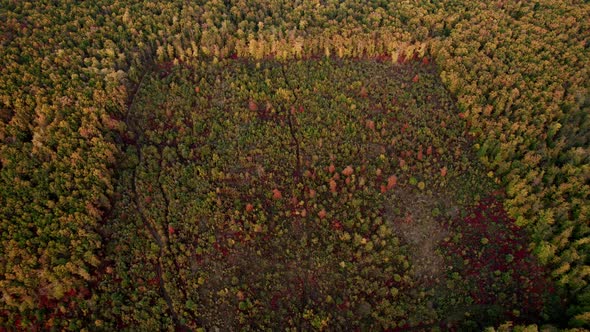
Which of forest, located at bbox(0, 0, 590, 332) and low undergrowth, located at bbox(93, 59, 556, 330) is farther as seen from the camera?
low undergrowth, located at bbox(93, 59, 556, 330)

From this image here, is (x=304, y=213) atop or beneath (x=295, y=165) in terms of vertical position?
beneath

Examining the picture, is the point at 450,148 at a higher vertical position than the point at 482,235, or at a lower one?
higher

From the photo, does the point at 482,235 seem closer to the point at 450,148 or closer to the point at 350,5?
the point at 450,148

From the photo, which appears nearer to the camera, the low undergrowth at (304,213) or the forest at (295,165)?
the forest at (295,165)

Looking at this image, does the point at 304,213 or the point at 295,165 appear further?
the point at 295,165

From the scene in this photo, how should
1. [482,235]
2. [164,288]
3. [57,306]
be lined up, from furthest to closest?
[482,235]
[164,288]
[57,306]

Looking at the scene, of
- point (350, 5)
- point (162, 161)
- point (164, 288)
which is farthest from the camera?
point (350, 5)

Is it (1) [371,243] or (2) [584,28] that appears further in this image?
(2) [584,28]

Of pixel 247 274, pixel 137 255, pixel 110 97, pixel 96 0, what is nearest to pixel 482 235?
pixel 247 274
